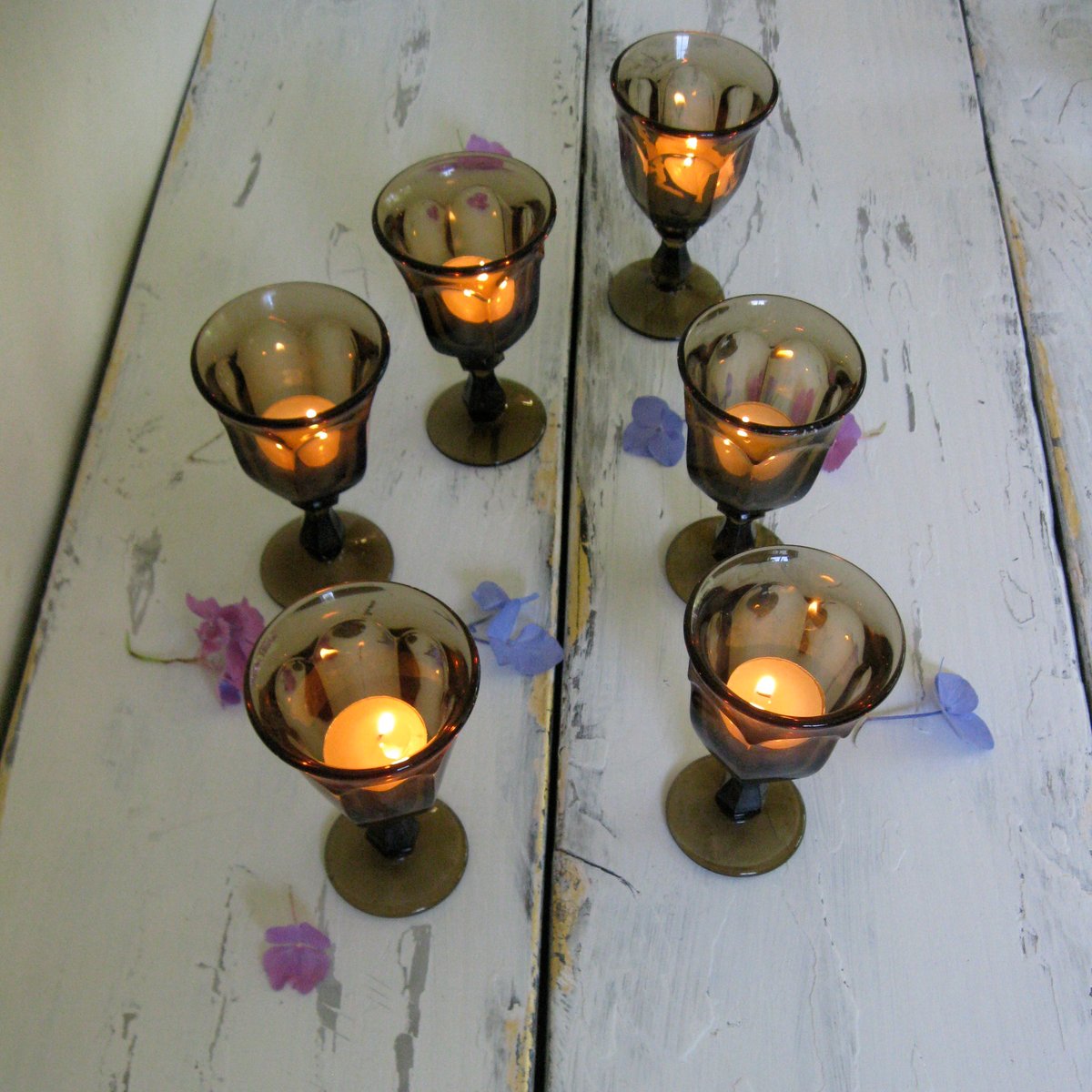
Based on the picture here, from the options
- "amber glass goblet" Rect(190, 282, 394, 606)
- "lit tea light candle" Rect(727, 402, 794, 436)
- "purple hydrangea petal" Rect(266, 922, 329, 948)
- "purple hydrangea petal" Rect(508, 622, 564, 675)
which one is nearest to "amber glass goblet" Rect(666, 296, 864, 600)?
"lit tea light candle" Rect(727, 402, 794, 436)

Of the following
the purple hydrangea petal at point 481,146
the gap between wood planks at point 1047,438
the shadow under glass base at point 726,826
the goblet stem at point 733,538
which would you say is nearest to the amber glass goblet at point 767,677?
the shadow under glass base at point 726,826

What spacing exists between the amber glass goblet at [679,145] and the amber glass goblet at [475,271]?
107mm

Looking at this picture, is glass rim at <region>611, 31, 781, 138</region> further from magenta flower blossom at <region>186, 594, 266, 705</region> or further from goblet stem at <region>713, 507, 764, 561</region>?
magenta flower blossom at <region>186, 594, 266, 705</region>

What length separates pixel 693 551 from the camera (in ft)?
2.53

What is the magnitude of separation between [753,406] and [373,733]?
1.13 feet

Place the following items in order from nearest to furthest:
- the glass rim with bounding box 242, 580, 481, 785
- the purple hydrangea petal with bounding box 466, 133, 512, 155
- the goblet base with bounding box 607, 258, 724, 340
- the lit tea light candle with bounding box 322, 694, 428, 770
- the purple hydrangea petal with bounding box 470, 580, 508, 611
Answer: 1. the glass rim with bounding box 242, 580, 481, 785
2. the lit tea light candle with bounding box 322, 694, 428, 770
3. the purple hydrangea petal with bounding box 470, 580, 508, 611
4. the goblet base with bounding box 607, 258, 724, 340
5. the purple hydrangea petal with bounding box 466, 133, 512, 155

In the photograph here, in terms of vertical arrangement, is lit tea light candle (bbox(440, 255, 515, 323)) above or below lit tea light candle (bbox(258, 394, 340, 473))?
above

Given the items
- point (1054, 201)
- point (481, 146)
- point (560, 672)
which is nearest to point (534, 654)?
point (560, 672)

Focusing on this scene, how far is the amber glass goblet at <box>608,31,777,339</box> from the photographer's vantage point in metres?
0.79

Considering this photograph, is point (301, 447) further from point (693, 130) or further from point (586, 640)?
point (693, 130)

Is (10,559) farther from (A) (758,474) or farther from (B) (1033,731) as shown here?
(B) (1033,731)

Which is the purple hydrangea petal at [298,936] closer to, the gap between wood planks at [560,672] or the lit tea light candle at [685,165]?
the gap between wood planks at [560,672]

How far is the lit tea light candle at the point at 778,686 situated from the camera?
64cm

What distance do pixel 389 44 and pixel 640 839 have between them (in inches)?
34.0
